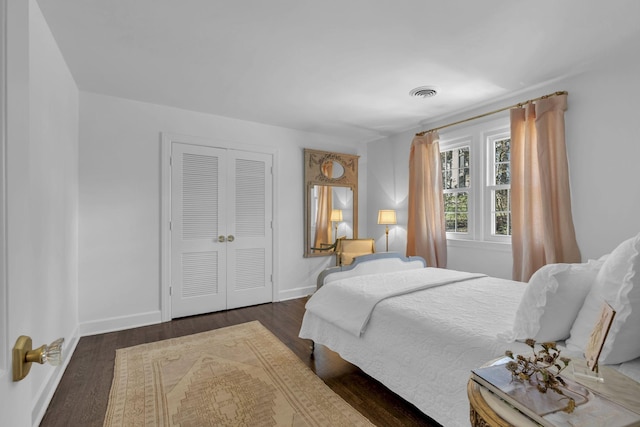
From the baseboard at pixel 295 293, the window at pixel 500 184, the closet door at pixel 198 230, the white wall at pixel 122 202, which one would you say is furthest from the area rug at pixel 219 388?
the window at pixel 500 184

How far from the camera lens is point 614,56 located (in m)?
2.56

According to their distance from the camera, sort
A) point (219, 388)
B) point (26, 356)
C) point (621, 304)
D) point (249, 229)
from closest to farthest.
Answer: point (26, 356) < point (621, 304) < point (219, 388) < point (249, 229)

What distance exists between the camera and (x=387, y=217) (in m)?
4.64

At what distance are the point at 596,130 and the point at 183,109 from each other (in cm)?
420

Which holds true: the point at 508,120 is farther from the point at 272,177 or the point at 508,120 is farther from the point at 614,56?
the point at 272,177

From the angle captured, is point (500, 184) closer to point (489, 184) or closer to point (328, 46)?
point (489, 184)

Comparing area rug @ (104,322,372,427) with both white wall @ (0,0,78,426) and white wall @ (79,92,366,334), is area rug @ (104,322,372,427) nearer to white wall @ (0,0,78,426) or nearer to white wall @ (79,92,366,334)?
white wall @ (0,0,78,426)

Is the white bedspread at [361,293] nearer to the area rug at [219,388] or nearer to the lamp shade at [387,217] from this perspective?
the area rug at [219,388]

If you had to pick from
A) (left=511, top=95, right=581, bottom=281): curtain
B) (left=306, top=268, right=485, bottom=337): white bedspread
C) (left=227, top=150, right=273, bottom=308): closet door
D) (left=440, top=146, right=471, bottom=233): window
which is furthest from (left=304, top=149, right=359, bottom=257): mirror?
(left=511, top=95, right=581, bottom=281): curtain

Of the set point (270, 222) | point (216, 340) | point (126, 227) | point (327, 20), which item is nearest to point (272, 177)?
point (270, 222)

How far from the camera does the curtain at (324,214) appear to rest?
4730mm

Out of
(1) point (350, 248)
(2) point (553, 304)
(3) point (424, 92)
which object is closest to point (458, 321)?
(2) point (553, 304)

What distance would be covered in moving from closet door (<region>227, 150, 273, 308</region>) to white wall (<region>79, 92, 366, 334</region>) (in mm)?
433

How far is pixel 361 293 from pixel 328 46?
6.11 ft
